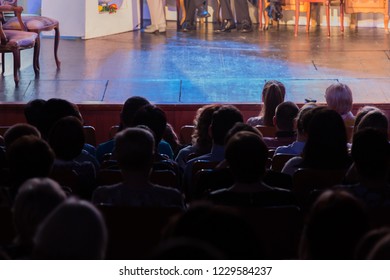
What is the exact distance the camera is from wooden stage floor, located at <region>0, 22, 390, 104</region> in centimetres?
749

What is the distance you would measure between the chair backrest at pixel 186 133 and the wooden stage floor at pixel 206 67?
1317mm

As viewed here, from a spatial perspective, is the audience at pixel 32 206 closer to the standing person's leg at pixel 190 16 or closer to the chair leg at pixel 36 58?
the chair leg at pixel 36 58

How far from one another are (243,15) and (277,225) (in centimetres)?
837

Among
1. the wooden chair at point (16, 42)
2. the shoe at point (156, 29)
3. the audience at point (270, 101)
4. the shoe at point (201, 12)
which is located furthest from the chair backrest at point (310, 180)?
the shoe at point (201, 12)

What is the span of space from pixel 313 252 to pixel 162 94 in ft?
17.2

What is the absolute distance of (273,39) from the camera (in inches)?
410

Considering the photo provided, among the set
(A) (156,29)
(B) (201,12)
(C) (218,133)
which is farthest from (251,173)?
(B) (201,12)

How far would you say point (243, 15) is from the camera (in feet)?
37.0

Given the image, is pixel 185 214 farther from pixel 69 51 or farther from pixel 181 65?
pixel 69 51

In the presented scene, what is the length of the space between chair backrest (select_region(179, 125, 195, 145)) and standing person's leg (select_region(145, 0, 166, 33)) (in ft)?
17.6

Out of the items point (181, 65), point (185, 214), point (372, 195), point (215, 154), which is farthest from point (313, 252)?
point (181, 65)

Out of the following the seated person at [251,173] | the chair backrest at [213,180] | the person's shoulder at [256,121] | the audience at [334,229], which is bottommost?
the person's shoulder at [256,121]

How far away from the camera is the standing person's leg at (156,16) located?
10945 mm

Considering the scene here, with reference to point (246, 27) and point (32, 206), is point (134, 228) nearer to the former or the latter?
point (32, 206)
